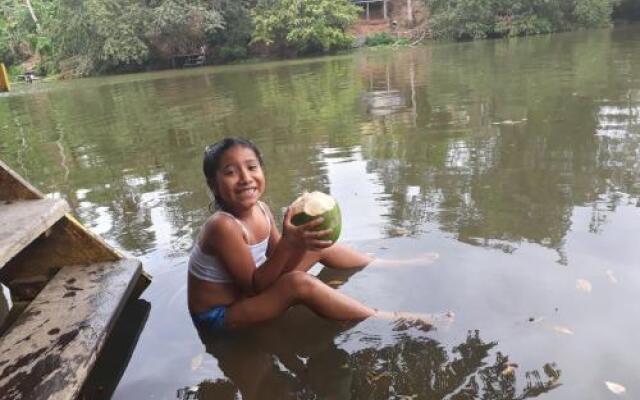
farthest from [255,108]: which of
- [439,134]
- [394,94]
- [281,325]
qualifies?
[281,325]

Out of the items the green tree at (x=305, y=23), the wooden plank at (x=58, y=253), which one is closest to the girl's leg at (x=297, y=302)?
the wooden plank at (x=58, y=253)

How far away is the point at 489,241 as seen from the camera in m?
3.73

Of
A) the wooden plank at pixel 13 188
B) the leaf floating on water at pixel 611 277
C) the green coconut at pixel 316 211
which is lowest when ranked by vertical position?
the leaf floating on water at pixel 611 277

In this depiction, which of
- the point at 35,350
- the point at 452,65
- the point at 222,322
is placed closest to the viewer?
the point at 35,350

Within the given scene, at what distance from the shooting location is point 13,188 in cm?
311

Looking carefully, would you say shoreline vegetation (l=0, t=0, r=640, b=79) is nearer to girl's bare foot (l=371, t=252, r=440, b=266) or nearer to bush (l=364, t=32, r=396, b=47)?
bush (l=364, t=32, r=396, b=47)

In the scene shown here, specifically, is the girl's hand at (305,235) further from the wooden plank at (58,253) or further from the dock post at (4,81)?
the dock post at (4,81)

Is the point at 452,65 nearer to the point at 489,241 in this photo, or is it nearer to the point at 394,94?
the point at 394,94

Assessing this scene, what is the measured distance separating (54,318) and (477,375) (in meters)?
1.86

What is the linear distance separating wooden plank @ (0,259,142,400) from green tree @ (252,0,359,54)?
30.8m

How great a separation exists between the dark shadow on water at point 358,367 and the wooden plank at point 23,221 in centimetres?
92

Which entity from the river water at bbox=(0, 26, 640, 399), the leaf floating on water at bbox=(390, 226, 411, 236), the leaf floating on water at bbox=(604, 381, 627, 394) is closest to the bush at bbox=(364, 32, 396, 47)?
the river water at bbox=(0, 26, 640, 399)

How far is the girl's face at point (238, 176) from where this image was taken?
Result: 2785mm

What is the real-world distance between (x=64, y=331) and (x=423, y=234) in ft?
7.59
